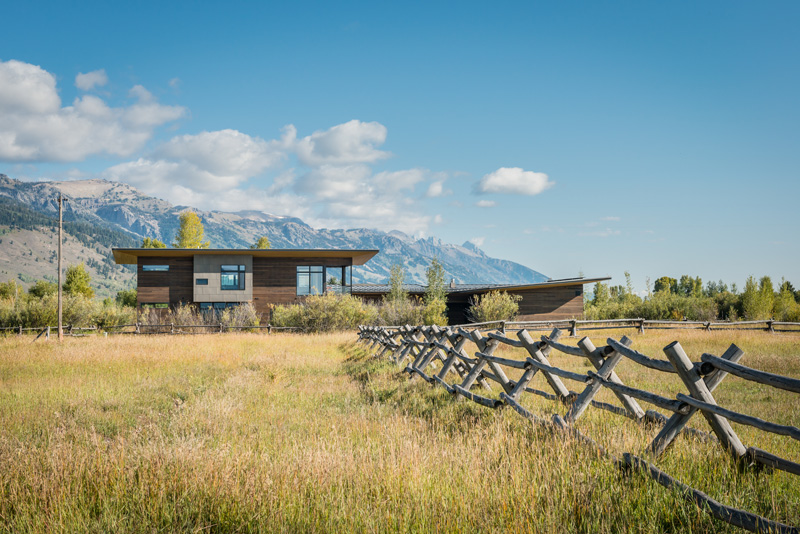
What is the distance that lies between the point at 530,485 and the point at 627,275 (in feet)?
200

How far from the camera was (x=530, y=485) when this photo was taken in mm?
3719

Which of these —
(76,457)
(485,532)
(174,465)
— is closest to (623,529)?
(485,532)

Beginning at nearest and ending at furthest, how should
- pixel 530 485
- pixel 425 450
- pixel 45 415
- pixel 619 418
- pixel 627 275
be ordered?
pixel 530 485, pixel 425 450, pixel 619 418, pixel 45 415, pixel 627 275

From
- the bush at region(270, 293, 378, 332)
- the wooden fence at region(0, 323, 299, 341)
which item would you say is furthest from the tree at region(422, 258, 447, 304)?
the wooden fence at region(0, 323, 299, 341)

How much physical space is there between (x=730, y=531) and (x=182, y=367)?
1315 cm

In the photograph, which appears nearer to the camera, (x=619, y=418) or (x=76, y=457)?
(x=76, y=457)

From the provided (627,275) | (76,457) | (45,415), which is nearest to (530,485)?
(76,457)

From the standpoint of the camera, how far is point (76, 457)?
4.49m

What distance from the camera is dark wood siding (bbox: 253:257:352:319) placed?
40438 millimetres

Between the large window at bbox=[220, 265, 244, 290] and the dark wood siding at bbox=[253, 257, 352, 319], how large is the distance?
124cm

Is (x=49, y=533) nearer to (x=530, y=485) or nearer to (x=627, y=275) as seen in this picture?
(x=530, y=485)

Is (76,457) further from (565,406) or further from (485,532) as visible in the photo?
(565,406)

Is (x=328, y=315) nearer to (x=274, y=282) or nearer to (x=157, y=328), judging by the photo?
(x=274, y=282)

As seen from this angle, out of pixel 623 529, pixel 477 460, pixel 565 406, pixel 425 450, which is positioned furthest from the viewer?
pixel 565 406
